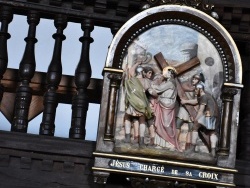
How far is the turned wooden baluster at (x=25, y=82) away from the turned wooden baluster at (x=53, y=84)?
0.10 metres

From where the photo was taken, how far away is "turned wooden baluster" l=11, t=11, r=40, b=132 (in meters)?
5.46

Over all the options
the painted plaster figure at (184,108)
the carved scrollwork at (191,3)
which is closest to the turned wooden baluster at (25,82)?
the carved scrollwork at (191,3)

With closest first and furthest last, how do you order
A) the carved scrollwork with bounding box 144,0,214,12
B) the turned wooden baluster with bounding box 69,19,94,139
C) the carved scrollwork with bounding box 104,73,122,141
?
the carved scrollwork with bounding box 104,73,122,141 < the turned wooden baluster with bounding box 69,19,94,139 < the carved scrollwork with bounding box 144,0,214,12

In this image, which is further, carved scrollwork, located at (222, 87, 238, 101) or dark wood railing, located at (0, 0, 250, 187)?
carved scrollwork, located at (222, 87, 238, 101)

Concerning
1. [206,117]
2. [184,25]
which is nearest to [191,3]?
[184,25]

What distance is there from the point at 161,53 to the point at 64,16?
62 centimetres

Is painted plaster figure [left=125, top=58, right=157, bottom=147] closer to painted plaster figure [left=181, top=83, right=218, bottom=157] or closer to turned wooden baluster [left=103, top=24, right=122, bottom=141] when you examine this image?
turned wooden baluster [left=103, top=24, right=122, bottom=141]

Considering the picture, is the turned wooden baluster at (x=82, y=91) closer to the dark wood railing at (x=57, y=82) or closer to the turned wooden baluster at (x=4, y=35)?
the dark wood railing at (x=57, y=82)

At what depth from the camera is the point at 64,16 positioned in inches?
224

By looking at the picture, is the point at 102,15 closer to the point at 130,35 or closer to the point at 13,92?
the point at 130,35

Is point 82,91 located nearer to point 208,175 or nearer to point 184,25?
point 184,25

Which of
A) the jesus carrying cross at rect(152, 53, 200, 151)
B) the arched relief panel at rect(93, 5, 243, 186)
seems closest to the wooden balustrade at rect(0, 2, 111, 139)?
the arched relief panel at rect(93, 5, 243, 186)

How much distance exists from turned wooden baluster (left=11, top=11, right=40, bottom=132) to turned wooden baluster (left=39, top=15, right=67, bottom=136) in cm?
10

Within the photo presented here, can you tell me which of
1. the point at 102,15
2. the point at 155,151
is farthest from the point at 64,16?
the point at 155,151
